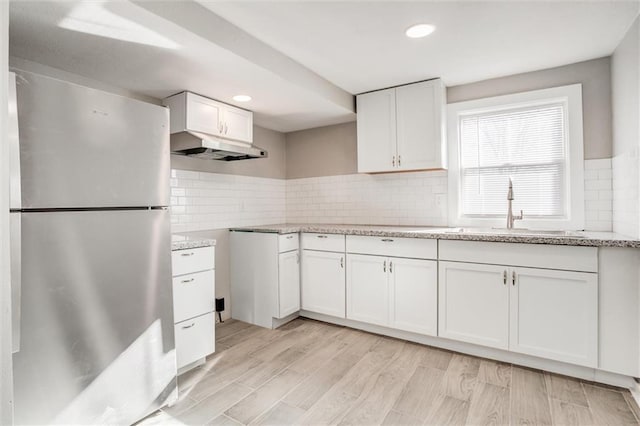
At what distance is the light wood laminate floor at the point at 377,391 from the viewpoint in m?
1.80

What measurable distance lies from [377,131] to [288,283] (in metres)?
1.70

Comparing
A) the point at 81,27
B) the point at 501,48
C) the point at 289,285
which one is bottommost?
the point at 289,285

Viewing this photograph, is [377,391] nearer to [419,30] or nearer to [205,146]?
[205,146]

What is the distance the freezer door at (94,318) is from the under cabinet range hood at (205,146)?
87 centimetres

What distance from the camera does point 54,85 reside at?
145 centimetres

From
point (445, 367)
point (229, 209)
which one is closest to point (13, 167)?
point (229, 209)

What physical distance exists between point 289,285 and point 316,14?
2245 mm

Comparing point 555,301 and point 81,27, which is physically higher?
point 81,27

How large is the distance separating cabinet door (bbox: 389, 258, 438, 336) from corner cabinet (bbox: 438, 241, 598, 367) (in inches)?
2.5

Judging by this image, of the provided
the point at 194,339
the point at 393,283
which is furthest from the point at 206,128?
the point at 393,283

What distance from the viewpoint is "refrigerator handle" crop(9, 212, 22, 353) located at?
4.26 feet

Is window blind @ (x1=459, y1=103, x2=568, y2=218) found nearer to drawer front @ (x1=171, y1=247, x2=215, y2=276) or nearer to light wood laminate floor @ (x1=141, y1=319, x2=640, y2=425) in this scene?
light wood laminate floor @ (x1=141, y1=319, x2=640, y2=425)

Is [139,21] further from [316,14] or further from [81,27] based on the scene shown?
[316,14]

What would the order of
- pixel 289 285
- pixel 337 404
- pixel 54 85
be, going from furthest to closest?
pixel 289 285
pixel 337 404
pixel 54 85
